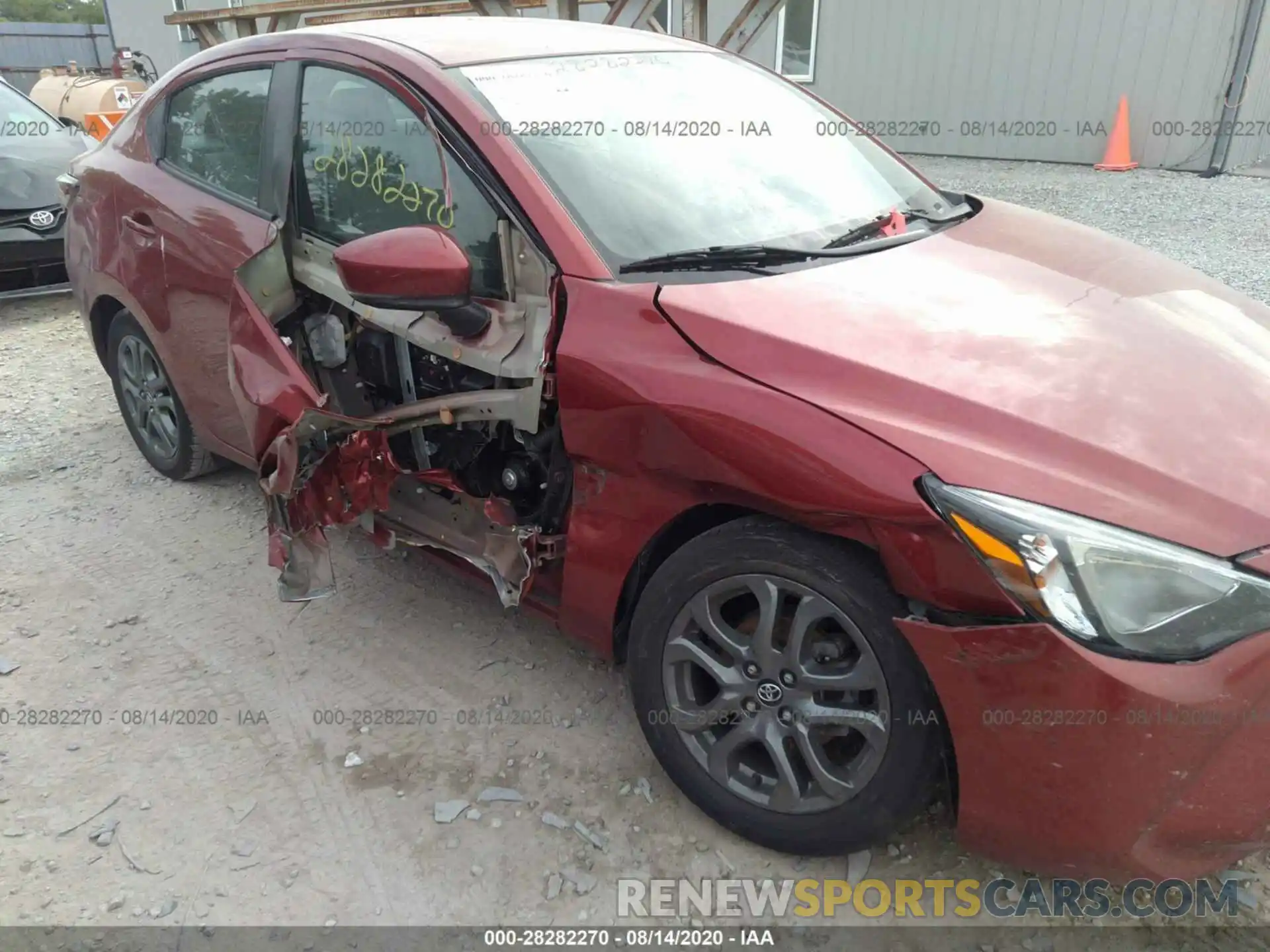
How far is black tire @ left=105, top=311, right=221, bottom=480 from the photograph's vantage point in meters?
3.78

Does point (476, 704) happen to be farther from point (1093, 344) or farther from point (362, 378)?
point (1093, 344)

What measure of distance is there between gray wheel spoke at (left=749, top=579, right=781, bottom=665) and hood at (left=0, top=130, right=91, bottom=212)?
20.9 feet

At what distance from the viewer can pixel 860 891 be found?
82.5 inches

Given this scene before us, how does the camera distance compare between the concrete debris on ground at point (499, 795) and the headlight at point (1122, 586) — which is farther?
A: the concrete debris on ground at point (499, 795)

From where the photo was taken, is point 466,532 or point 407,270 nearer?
point 407,270

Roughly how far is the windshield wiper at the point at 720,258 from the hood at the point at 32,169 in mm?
5841

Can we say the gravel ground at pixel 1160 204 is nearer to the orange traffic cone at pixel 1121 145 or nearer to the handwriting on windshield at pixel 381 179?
the orange traffic cone at pixel 1121 145

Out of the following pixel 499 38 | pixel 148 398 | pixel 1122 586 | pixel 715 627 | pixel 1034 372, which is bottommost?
pixel 148 398

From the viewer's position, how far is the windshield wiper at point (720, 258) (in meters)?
2.20

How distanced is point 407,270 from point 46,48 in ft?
86.5

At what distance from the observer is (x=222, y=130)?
10.6 ft

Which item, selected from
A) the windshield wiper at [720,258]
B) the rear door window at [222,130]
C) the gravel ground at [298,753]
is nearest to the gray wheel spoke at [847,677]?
the gravel ground at [298,753]

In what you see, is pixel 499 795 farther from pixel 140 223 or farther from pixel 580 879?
pixel 140 223

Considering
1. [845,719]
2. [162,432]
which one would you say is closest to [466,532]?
[845,719]
